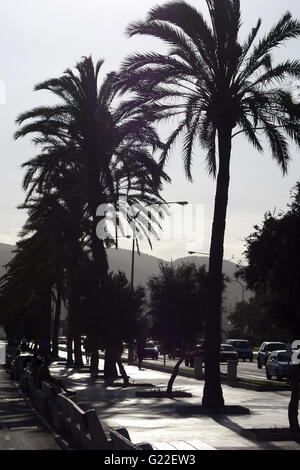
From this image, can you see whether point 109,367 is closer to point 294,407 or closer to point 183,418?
point 183,418

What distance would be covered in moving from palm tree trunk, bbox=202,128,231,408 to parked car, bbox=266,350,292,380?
18351 mm

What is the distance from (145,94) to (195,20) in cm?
261

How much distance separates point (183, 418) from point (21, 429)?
438 centimetres

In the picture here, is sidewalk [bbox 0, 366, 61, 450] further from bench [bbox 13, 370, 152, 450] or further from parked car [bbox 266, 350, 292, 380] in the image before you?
parked car [bbox 266, 350, 292, 380]

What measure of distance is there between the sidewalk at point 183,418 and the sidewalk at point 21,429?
3.93ft

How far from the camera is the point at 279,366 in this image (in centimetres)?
4191

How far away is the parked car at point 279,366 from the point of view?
41.8 metres

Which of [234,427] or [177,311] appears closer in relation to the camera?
[234,427]

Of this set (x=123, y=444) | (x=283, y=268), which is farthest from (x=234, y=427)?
(x=123, y=444)

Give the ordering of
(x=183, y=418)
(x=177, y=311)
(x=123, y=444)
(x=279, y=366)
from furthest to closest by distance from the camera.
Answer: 1. (x=279, y=366)
2. (x=177, y=311)
3. (x=183, y=418)
4. (x=123, y=444)

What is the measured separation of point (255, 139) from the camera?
83.3 ft

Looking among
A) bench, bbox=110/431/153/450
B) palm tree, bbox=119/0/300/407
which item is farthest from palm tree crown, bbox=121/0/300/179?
bench, bbox=110/431/153/450

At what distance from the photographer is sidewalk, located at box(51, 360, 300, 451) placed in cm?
1662
